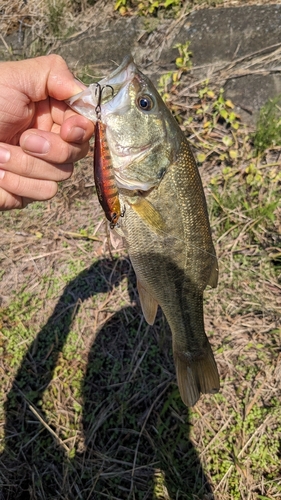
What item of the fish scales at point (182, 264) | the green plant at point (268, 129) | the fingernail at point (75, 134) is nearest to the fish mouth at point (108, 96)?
the fingernail at point (75, 134)

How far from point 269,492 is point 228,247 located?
2.01 meters

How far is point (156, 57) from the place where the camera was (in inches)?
177

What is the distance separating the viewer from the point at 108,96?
1.72 meters

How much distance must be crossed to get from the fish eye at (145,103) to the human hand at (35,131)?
29 centimetres

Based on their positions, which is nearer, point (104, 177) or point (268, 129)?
point (104, 177)

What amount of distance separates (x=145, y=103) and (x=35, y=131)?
0.61m

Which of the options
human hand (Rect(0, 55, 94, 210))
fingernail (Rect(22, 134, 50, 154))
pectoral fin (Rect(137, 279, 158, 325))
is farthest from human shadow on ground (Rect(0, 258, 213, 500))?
fingernail (Rect(22, 134, 50, 154))

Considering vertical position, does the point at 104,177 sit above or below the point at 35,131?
below

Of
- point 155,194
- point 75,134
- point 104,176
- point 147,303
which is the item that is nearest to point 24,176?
point 75,134

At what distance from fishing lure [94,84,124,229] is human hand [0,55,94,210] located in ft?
0.78

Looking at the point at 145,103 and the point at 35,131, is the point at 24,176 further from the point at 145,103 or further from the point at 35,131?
the point at 145,103

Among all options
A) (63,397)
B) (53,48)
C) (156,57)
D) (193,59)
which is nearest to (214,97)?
(193,59)

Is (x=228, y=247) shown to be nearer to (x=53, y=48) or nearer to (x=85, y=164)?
(x=85, y=164)

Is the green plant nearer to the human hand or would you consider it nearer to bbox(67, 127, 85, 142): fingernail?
the human hand
